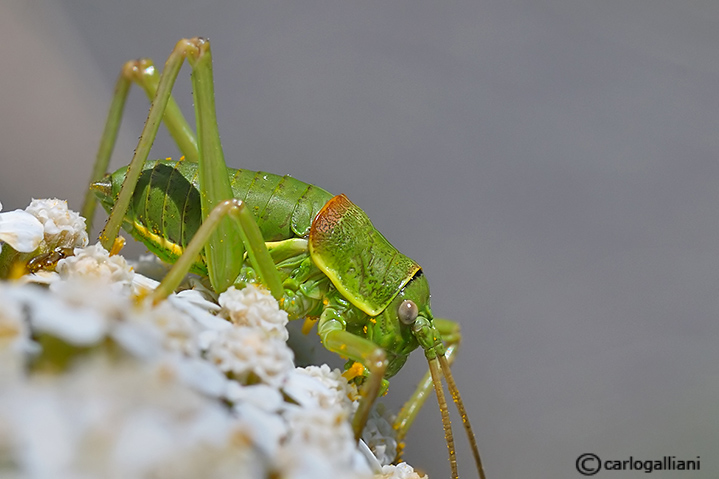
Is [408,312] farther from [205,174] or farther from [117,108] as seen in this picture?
[117,108]

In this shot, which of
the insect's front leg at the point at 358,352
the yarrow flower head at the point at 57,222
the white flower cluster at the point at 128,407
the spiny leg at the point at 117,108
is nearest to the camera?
the white flower cluster at the point at 128,407

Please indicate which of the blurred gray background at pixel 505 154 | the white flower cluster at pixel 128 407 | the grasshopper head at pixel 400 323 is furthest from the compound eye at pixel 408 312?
the white flower cluster at pixel 128 407

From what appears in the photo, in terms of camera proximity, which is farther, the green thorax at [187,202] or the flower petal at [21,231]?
the green thorax at [187,202]

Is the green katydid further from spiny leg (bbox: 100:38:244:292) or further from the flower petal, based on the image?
the flower petal

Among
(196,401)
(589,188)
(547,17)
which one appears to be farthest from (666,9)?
(196,401)

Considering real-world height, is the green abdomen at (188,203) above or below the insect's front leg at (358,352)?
above

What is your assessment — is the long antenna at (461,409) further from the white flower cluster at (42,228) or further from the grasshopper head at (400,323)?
the white flower cluster at (42,228)

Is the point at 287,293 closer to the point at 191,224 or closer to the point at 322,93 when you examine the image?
the point at 191,224

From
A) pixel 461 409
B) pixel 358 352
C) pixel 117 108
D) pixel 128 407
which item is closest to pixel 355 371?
pixel 358 352
